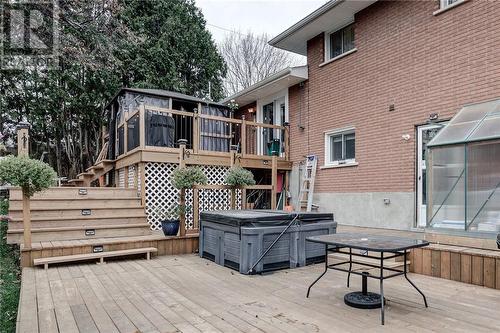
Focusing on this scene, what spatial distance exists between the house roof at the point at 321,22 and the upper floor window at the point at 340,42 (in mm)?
159

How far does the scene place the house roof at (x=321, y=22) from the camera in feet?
26.1

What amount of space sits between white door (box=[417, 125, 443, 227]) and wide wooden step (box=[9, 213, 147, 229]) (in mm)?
5771

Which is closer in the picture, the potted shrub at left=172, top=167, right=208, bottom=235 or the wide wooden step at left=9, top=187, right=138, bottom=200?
the potted shrub at left=172, top=167, right=208, bottom=235

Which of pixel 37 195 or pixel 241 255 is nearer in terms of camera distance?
pixel 241 255

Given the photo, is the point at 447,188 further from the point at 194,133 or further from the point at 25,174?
the point at 25,174

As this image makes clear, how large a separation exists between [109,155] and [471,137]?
1029 centimetres

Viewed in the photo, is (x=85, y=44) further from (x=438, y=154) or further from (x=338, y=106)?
(x=438, y=154)

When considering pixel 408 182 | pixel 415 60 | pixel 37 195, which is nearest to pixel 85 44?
pixel 37 195

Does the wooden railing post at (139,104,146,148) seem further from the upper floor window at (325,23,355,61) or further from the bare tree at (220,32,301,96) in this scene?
the bare tree at (220,32,301,96)

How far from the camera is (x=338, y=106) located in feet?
28.9

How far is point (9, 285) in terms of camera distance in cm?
462

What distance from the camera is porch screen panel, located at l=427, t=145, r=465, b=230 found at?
15.7 feet

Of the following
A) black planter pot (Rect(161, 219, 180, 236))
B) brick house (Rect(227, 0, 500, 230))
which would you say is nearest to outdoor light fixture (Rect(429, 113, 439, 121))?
brick house (Rect(227, 0, 500, 230))

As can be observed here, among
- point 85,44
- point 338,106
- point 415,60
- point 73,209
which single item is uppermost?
point 85,44
